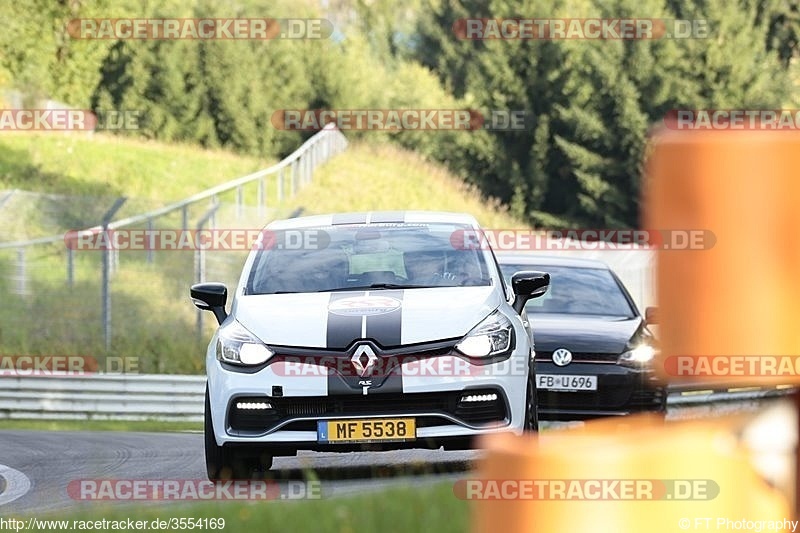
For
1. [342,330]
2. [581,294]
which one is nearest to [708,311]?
[342,330]

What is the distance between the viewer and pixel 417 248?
10703mm

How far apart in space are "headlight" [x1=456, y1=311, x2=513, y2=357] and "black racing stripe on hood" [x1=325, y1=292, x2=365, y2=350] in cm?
60

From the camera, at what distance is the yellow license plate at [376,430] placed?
9.24 m

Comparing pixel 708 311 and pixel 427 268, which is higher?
pixel 708 311

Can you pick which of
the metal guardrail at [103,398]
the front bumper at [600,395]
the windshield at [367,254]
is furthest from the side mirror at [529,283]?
the metal guardrail at [103,398]

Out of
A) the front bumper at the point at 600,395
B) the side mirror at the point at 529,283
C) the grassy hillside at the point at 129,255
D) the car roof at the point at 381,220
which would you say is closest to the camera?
the side mirror at the point at 529,283

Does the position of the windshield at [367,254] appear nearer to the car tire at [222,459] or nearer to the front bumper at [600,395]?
the car tire at [222,459]

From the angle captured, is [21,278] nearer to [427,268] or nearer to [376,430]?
[427,268]

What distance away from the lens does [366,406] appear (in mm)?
9289

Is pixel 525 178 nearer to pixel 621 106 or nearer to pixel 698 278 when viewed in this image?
pixel 621 106

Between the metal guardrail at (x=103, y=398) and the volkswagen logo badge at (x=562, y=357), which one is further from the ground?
the volkswagen logo badge at (x=562, y=357)

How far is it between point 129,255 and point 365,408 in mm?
17757

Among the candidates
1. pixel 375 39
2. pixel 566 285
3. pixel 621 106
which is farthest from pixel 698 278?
pixel 375 39

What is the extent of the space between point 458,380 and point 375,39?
292ft
